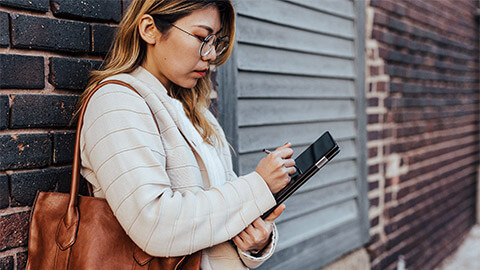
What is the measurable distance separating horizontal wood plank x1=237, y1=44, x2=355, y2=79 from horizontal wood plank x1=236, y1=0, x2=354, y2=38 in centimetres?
17

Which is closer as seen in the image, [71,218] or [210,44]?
[71,218]

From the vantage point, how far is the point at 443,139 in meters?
5.06

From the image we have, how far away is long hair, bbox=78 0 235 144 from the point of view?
56.7 inches

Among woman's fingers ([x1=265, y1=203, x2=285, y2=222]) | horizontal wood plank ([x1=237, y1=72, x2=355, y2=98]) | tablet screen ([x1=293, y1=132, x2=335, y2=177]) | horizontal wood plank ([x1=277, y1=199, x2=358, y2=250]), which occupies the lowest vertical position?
horizontal wood plank ([x1=277, y1=199, x2=358, y2=250])

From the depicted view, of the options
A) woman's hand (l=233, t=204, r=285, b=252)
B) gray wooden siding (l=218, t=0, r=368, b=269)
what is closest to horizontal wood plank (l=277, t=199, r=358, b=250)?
gray wooden siding (l=218, t=0, r=368, b=269)

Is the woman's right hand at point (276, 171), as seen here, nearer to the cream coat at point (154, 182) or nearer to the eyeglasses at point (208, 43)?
the cream coat at point (154, 182)

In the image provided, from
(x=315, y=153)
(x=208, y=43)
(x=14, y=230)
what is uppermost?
(x=208, y=43)

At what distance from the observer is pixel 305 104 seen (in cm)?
290

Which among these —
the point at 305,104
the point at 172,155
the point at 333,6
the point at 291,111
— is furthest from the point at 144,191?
the point at 333,6

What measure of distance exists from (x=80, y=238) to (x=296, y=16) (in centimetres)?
198

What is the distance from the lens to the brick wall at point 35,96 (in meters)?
1.42

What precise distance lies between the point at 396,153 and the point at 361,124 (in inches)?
27.4

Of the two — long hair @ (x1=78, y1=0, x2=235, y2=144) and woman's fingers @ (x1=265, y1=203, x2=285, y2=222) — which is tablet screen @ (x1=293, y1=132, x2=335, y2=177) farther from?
long hair @ (x1=78, y1=0, x2=235, y2=144)

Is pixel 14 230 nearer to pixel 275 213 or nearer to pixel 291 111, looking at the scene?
pixel 275 213
